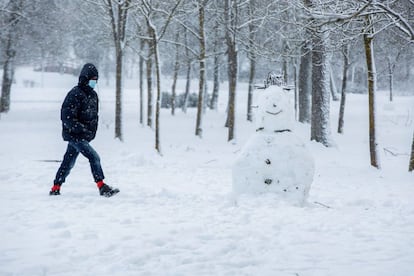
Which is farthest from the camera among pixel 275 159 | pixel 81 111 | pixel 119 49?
pixel 119 49

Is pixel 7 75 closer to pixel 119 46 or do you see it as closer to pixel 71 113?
pixel 119 46

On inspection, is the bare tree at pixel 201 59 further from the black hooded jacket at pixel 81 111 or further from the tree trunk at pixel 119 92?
the black hooded jacket at pixel 81 111

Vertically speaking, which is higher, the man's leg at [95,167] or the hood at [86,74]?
the hood at [86,74]

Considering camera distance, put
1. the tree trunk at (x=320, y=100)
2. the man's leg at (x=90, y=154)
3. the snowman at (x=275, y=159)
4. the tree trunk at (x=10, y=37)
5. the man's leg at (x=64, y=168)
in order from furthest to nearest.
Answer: the tree trunk at (x=10, y=37) → the tree trunk at (x=320, y=100) → the man's leg at (x=64, y=168) → the man's leg at (x=90, y=154) → the snowman at (x=275, y=159)

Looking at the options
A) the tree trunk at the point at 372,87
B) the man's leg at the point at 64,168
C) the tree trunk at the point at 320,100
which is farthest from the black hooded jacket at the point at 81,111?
the tree trunk at the point at 320,100

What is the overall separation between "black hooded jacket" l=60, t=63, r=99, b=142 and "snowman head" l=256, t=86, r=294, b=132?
268cm

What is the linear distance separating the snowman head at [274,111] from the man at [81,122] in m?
2.67

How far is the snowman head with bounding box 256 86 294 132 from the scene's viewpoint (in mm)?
6199

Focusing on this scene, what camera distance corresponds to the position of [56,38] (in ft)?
86.3

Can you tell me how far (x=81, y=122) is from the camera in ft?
20.9

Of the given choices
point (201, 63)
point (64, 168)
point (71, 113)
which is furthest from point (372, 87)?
point (201, 63)

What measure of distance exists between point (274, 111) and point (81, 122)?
120 inches

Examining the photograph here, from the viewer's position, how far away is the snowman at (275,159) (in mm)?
6008

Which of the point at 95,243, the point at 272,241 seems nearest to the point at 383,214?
the point at 272,241
